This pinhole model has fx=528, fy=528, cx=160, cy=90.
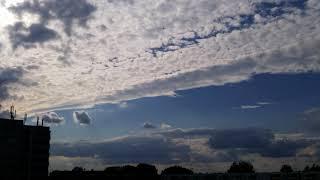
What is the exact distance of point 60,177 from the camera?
7800 inches

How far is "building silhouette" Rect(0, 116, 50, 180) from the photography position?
176250mm

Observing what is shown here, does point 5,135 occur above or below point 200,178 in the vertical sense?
above

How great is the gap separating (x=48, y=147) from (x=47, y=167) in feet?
24.5

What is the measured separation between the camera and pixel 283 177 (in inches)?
7180

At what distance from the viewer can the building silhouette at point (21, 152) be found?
176m

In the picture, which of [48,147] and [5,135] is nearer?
[5,135]

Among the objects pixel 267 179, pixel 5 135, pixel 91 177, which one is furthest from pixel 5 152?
pixel 267 179

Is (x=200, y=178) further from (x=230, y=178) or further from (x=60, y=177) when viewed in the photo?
(x=60, y=177)

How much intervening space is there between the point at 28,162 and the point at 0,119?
17.6m

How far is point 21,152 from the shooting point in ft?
591

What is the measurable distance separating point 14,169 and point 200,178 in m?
67.9

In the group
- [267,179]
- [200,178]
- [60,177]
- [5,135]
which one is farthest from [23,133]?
[267,179]

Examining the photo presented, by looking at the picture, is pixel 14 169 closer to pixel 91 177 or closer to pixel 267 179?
pixel 91 177

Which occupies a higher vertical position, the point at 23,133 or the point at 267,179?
the point at 23,133
